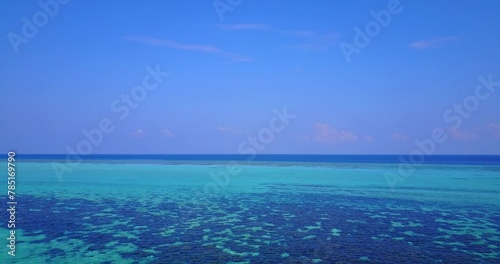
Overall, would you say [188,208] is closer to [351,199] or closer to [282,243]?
[282,243]

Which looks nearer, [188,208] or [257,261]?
[257,261]

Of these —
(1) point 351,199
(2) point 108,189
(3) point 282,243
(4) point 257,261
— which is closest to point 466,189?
(1) point 351,199

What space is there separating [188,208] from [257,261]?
45.0ft

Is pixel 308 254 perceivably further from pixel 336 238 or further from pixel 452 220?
pixel 452 220

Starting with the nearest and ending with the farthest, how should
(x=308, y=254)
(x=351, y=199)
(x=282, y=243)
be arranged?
(x=308, y=254) < (x=282, y=243) < (x=351, y=199)

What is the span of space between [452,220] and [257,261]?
1686 centimetres

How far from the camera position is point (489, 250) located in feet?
54.5

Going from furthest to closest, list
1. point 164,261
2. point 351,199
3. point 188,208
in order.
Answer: point 351,199 → point 188,208 → point 164,261

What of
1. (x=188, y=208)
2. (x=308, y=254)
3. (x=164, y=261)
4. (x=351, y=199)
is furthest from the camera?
(x=351, y=199)

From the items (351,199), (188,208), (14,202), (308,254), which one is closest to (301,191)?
(351,199)

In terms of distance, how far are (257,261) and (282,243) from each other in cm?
307

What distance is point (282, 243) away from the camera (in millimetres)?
17828

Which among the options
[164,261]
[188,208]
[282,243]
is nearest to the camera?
[164,261]

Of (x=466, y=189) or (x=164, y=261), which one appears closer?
(x=164, y=261)
